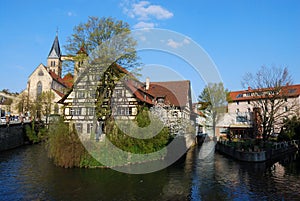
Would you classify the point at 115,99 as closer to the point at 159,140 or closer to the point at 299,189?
the point at 159,140

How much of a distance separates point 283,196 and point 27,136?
35.3 metres

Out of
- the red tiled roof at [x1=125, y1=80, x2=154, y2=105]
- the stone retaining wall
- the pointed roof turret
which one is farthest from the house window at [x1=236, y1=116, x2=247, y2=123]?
the pointed roof turret

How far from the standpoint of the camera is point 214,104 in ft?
156

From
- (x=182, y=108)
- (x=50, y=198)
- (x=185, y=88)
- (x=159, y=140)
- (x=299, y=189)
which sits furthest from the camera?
(x=185, y=88)

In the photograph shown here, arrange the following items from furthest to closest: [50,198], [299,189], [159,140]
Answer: [159,140] → [299,189] → [50,198]

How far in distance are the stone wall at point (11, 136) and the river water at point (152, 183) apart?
10229 mm

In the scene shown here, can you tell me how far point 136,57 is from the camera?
24141 mm

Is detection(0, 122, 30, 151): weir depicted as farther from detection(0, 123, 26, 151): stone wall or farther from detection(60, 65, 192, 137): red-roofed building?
detection(60, 65, 192, 137): red-roofed building

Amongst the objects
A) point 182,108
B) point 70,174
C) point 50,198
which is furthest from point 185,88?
point 50,198

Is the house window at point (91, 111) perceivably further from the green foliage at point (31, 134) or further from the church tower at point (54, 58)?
the church tower at point (54, 58)

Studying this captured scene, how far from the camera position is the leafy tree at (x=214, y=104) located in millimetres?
46719

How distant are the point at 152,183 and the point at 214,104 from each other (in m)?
34.1

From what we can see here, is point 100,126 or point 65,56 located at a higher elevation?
point 65,56

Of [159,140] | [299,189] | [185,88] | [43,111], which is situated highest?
[185,88]
